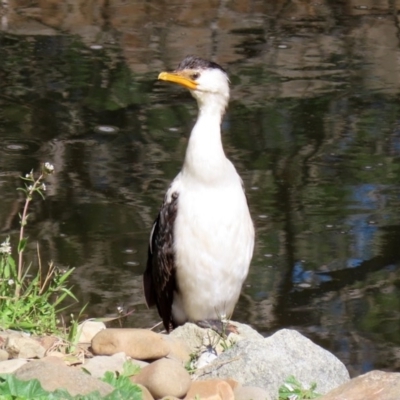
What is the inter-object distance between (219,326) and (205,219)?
57 centimetres

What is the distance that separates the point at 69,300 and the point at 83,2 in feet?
21.6

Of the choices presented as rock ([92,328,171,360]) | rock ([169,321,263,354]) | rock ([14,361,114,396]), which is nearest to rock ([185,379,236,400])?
rock ([92,328,171,360])

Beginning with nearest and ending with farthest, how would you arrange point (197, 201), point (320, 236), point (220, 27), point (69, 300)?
point (197, 201) → point (69, 300) → point (320, 236) → point (220, 27)

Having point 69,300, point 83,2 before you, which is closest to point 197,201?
point 69,300

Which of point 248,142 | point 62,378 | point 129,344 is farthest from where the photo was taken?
point 248,142

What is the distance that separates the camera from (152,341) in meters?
4.18

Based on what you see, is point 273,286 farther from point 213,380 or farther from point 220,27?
point 220,27

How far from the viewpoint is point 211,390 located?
388cm

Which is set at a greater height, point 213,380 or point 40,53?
point 40,53

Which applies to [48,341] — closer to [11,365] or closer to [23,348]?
[23,348]

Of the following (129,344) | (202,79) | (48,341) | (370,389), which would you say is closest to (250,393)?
(370,389)

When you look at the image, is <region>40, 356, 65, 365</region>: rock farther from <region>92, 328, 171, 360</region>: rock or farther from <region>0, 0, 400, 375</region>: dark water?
<region>0, 0, 400, 375</region>: dark water

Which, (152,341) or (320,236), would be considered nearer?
(152,341)

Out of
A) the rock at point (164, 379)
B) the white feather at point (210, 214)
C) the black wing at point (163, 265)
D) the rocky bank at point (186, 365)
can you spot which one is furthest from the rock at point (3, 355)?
the black wing at point (163, 265)
